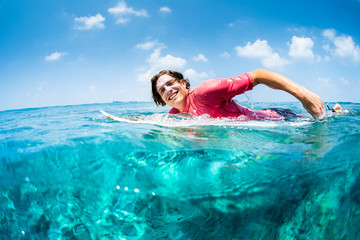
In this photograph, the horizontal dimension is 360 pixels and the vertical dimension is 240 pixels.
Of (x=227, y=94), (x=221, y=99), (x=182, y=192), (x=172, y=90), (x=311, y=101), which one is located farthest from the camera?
(x=172, y=90)

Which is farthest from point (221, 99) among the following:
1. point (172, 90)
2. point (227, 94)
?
point (172, 90)

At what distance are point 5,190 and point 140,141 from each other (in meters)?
1.22

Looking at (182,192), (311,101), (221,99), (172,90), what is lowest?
(182,192)

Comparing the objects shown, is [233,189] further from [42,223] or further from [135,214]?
[42,223]

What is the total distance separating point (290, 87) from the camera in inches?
98.9

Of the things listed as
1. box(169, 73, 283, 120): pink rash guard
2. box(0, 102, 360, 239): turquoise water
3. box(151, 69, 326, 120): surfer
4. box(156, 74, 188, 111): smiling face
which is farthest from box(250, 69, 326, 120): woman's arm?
box(156, 74, 188, 111): smiling face

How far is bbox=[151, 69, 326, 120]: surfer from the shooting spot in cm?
254

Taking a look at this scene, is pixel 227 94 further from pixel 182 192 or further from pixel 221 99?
pixel 182 192

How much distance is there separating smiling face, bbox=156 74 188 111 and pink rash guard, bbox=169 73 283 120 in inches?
4.3

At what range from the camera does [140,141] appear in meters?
2.11

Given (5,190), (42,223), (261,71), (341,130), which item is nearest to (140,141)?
(42,223)

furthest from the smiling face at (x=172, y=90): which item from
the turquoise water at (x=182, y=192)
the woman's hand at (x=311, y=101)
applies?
the woman's hand at (x=311, y=101)

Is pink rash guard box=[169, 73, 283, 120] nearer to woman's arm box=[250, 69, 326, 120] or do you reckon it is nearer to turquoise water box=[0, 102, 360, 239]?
woman's arm box=[250, 69, 326, 120]

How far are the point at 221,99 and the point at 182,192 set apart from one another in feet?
6.17
